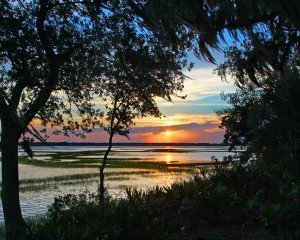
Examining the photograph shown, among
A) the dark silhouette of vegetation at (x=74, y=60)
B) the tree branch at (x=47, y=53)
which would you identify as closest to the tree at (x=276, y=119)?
the dark silhouette of vegetation at (x=74, y=60)

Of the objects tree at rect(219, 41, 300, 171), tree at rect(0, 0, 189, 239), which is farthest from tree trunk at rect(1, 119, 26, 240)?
tree at rect(219, 41, 300, 171)

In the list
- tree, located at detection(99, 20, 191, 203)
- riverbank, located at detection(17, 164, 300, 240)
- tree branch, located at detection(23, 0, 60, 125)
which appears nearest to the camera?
tree, located at detection(99, 20, 191, 203)

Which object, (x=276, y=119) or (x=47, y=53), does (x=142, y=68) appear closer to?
(x=47, y=53)

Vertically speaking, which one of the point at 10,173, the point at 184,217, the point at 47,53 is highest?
the point at 47,53

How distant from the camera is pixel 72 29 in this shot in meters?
15.3

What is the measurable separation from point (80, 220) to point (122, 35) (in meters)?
4.89

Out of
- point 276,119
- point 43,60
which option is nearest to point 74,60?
point 43,60

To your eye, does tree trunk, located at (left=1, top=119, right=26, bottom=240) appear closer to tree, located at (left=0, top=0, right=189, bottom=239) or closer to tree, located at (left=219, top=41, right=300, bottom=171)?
tree, located at (left=0, top=0, right=189, bottom=239)

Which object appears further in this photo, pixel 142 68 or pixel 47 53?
pixel 47 53

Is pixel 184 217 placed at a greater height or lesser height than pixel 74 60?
lesser

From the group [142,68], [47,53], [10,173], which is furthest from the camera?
[10,173]

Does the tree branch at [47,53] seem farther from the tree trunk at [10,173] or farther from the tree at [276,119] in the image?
the tree at [276,119]

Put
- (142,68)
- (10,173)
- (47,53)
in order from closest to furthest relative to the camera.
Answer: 1. (142,68)
2. (47,53)
3. (10,173)

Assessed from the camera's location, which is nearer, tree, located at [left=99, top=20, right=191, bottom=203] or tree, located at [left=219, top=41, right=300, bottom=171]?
tree, located at [left=99, top=20, right=191, bottom=203]
